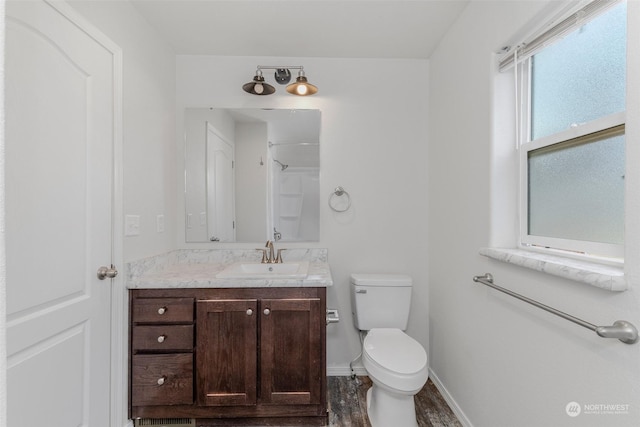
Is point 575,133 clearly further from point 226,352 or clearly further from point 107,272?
point 107,272

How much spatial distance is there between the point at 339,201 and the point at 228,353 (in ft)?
4.16

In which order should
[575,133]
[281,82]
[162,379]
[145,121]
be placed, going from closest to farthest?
[575,133] < [162,379] < [145,121] < [281,82]

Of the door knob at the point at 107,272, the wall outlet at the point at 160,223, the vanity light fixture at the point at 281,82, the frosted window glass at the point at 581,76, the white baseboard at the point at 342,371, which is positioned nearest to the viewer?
the frosted window glass at the point at 581,76

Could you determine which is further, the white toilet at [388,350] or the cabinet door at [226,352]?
the cabinet door at [226,352]

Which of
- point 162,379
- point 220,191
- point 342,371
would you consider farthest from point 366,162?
point 162,379

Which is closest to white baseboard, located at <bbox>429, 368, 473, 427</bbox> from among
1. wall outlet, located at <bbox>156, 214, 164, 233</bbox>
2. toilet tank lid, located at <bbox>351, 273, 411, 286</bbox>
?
toilet tank lid, located at <bbox>351, 273, 411, 286</bbox>

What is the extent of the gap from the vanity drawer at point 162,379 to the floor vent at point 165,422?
0.37 feet

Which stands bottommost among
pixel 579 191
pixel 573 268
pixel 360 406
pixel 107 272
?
pixel 360 406

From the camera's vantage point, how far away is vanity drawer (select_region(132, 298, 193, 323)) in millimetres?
1594

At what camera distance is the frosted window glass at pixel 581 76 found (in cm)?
94

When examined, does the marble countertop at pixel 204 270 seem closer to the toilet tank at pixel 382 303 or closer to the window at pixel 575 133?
the toilet tank at pixel 382 303

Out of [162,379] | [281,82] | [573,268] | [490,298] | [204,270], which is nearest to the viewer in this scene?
[573,268]

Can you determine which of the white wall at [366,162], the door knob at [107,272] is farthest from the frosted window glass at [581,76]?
the door knob at [107,272]

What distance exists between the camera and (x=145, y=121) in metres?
1.77
